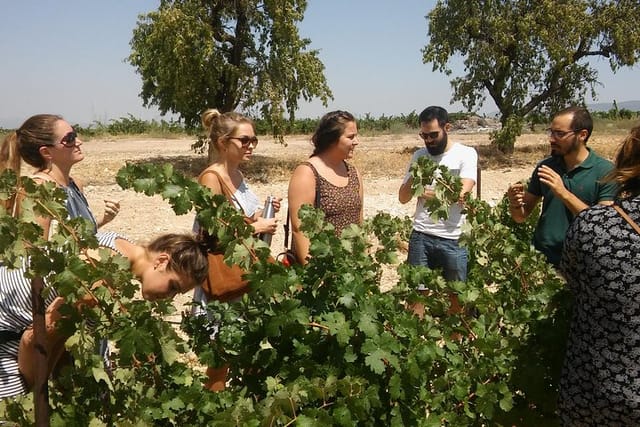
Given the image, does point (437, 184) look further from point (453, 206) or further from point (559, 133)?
point (453, 206)

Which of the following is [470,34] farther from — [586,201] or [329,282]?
[329,282]

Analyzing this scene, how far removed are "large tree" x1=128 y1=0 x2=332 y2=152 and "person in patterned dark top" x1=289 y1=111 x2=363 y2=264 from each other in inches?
467

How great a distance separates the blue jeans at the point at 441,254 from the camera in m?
3.50

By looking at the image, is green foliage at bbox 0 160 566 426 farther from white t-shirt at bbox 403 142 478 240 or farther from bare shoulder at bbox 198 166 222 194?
white t-shirt at bbox 403 142 478 240

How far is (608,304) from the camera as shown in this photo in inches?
63.2

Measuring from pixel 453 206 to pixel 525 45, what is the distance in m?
15.2

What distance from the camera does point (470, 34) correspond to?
17.6 m

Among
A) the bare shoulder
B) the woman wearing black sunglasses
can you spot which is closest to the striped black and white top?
the woman wearing black sunglasses

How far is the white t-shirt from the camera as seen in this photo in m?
3.50

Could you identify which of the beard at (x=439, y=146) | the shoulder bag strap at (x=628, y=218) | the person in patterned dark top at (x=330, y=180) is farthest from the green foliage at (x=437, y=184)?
the beard at (x=439, y=146)

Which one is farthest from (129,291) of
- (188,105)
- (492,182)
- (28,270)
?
(188,105)

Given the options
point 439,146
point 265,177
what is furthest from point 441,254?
point 265,177

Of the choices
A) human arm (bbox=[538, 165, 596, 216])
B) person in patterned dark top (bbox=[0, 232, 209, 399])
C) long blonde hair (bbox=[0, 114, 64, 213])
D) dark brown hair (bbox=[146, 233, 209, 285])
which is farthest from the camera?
human arm (bbox=[538, 165, 596, 216])

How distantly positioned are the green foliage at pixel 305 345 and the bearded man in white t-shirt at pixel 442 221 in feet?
4.08
